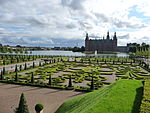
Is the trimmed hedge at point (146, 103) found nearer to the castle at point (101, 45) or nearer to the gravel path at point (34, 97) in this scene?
the gravel path at point (34, 97)

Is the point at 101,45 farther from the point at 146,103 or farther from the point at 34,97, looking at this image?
the point at 146,103

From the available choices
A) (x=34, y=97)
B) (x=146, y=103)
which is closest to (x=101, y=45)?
(x=34, y=97)

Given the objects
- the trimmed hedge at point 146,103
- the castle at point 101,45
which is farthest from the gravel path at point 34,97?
the castle at point 101,45

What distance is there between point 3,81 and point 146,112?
50.2ft

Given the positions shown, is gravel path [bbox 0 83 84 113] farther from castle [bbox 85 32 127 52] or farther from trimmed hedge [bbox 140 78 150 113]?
castle [bbox 85 32 127 52]

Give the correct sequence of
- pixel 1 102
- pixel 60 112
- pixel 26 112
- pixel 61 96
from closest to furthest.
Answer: pixel 26 112, pixel 60 112, pixel 1 102, pixel 61 96

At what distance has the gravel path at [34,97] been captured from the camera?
9634mm

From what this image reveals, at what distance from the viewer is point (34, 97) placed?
11.5 metres

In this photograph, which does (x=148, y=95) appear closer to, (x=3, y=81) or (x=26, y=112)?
(x=26, y=112)

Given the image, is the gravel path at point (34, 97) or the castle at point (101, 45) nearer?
the gravel path at point (34, 97)

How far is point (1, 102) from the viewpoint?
1041 cm

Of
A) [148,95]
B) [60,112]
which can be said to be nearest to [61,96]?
[60,112]

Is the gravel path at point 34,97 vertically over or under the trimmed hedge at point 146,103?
under

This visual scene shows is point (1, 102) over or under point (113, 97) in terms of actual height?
under
